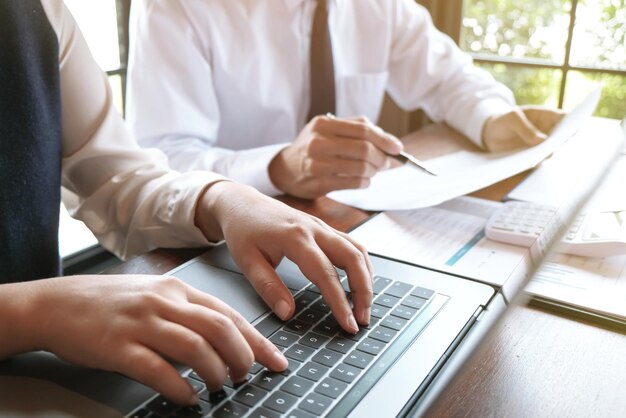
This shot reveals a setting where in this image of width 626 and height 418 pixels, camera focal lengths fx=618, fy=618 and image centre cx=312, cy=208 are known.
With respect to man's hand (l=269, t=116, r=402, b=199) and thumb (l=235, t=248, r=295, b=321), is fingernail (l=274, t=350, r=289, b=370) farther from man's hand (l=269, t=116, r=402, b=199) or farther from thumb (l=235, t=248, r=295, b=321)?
man's hand (l=269, t=116, r=402, b=199)

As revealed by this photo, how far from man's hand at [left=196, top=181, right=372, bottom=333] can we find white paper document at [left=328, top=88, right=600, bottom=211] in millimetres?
258

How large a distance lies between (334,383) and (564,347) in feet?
0.69

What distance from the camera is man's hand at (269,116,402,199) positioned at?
875mm

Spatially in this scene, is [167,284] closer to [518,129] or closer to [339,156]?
[339,156]

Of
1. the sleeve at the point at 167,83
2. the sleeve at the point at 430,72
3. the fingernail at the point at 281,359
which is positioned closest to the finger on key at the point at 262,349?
the fingernail at the point at 281,359

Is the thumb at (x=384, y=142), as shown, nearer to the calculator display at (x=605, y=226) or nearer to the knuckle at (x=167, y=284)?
the calculator display at (x=605, y=226)

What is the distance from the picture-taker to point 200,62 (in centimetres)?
115

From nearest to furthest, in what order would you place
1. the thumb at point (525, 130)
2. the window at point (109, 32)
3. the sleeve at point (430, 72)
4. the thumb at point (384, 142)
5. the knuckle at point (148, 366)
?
the knuckle at point (148, 366), the thumb at point (384, 142), the thumb at point (525, 130), the sleeve at point (430, 72), the window at point (109, 32)

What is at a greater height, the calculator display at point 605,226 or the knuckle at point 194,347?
the knuckle at point 194,347

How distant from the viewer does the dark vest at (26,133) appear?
71 cm

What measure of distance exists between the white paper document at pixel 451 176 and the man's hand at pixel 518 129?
31mm

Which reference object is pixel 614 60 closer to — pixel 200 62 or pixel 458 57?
pixel 458 57

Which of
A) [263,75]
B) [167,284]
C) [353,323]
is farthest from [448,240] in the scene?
[263,75]

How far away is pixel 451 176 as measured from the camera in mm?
954
